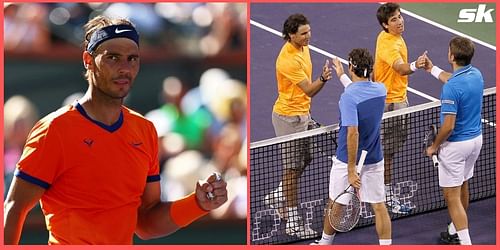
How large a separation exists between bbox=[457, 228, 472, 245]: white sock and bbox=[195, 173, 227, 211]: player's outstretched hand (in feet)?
7.48

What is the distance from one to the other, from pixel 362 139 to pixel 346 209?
1.51 feet

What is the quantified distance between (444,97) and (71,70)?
260 centimetres

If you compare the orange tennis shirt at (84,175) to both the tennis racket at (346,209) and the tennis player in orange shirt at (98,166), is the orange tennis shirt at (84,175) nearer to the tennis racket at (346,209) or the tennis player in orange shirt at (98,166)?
the tennis player in orange shirt at (98,166)

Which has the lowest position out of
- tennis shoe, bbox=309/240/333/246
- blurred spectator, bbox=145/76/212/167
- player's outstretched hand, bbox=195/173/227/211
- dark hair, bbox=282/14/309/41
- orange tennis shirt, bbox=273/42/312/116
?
tennis shoe, bbox=309/240/333/246

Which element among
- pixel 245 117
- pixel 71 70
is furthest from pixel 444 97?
pixel 71 70

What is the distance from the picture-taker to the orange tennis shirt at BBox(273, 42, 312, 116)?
6.19m

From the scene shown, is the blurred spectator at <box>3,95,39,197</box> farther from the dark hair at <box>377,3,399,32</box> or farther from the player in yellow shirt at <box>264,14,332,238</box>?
the dark hair at <box>377,3,399,32</box>

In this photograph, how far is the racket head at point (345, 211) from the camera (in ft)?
19.3

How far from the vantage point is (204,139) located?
696 centimetres

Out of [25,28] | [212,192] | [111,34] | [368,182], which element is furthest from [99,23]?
Result: [25,28]

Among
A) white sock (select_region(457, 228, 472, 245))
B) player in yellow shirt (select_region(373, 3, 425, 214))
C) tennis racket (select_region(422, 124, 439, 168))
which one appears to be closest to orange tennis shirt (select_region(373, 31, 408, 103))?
player in yellow shirt (select_region(373, 3, 425, 214))

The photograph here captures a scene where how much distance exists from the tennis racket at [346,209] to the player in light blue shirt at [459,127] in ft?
1.72

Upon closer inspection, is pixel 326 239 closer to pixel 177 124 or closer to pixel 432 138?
pixel 432 138

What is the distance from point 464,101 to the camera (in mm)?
5887
